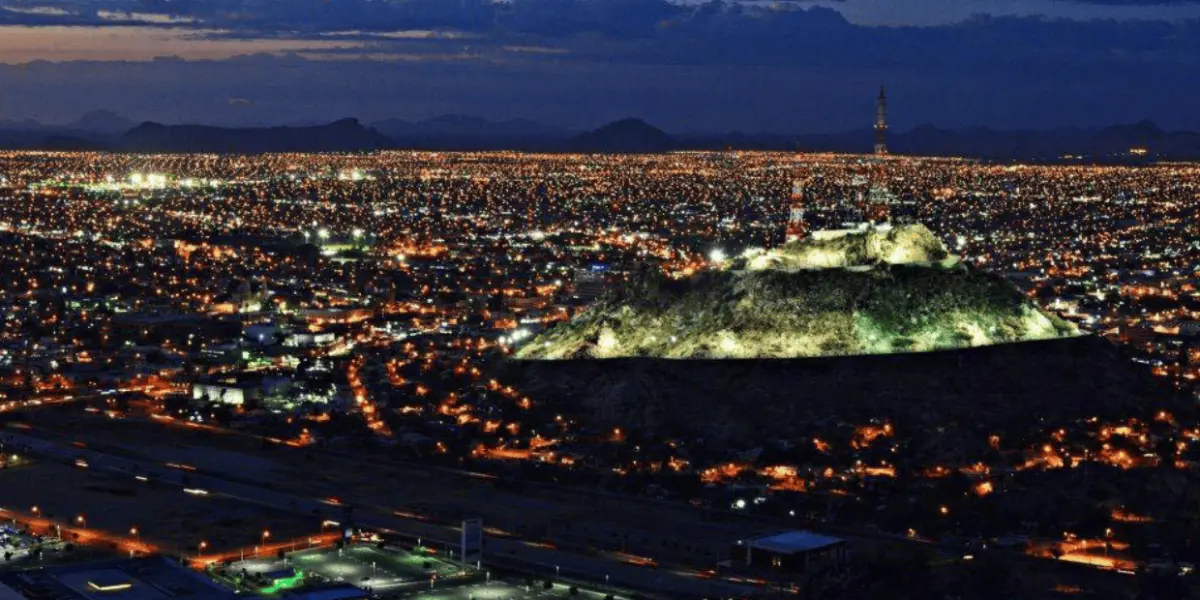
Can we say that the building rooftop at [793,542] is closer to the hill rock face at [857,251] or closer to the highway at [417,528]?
the highway at [417,528]

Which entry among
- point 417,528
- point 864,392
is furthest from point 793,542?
point 864,392

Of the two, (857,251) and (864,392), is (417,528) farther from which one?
(857,251)

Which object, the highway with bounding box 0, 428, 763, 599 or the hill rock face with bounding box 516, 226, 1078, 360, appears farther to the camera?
the hill rock face with bounding box 516, 226, 1078, 360

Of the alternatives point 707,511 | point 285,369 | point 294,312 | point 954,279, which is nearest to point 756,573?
point 707,511

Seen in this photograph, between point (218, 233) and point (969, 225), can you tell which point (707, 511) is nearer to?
point (218, 233)

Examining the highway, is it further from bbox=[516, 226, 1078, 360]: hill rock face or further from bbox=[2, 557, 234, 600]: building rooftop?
bbox=[516, 226, 1078, 360]: hill rock face

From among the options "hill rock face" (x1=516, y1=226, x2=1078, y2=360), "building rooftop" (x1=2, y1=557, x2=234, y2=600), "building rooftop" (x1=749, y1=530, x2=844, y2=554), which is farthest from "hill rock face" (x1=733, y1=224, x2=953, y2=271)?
"building rooftop" (x1=2, y1=557, x2=234, y2=600)
